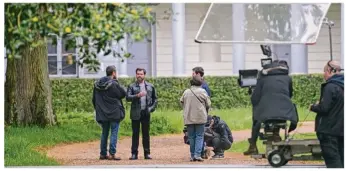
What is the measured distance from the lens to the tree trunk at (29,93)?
20.9m

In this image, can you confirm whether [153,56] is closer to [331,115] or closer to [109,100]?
[109,100]

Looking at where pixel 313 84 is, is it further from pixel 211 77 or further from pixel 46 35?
pixel 46 35

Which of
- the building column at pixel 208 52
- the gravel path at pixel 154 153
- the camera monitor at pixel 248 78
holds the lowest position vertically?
the gravel path at pixel 154 153

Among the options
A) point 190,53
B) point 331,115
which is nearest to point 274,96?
point 331,115

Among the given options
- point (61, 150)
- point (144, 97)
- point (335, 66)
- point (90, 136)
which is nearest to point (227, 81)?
point (90, 136)

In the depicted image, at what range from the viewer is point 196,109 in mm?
15680

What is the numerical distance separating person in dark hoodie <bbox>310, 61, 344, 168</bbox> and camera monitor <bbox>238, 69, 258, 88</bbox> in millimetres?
2709

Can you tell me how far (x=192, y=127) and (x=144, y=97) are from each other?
2.73 ft

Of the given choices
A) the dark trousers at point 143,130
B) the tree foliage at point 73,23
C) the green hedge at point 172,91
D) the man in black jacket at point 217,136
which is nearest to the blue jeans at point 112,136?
the dark trousers at point 143,130

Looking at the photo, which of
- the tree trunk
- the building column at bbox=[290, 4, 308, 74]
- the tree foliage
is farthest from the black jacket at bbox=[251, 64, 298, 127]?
the building column at bbox=[290, 4, 308, 74]

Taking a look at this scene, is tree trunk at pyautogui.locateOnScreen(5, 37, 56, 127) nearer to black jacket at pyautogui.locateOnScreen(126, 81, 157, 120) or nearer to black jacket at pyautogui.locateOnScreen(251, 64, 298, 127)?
black jacket at pyautogui.locateOnScreen(126, 81, 157, 120)

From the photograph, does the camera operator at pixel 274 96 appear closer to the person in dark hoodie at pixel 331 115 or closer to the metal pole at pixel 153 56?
the person in dark hoodie at pixel 331 115

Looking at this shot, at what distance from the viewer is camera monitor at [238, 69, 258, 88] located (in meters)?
15.9

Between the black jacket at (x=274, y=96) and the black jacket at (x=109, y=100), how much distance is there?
2216 millimetres
